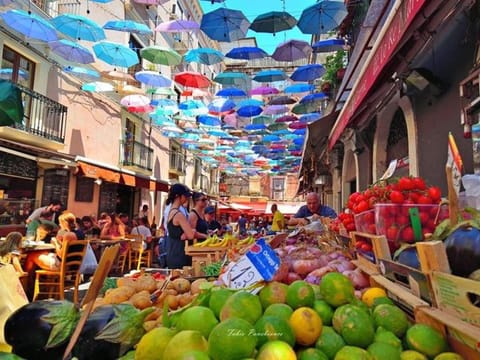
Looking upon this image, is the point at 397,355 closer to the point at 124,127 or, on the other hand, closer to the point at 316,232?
the point at 316,232

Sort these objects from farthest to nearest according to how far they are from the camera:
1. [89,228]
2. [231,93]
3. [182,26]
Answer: [231,93] < [89,228] < [182,26]

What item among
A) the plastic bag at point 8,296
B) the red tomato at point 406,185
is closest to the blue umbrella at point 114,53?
the plastic bag at point 8,296

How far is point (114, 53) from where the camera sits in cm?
1036

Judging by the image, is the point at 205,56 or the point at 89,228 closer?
the point at 205,56

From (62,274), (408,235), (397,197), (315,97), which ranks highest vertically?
(315,97)

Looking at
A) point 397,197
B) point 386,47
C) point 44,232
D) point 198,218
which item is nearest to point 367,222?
point 397,197

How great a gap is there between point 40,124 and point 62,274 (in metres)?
7.13

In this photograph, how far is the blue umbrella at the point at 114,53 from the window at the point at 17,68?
8.67 feet

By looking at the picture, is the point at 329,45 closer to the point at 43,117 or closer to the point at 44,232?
the point at 44,232

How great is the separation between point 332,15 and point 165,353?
27.1 ft

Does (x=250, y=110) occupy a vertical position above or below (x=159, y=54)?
below

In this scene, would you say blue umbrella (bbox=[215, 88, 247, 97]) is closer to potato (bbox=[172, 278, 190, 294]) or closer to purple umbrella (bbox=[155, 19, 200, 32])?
purple umbrella (bbox=[155, 19, 200, 32])

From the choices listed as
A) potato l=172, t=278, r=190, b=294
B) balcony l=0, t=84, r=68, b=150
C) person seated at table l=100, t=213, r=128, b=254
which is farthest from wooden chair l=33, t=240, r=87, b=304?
balcony l=0, t=84, r=68, b=150

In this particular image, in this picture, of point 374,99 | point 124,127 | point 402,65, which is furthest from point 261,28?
point 124,127
